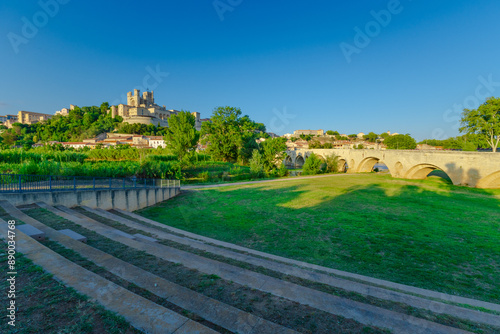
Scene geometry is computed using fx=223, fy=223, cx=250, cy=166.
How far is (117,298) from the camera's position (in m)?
3.08

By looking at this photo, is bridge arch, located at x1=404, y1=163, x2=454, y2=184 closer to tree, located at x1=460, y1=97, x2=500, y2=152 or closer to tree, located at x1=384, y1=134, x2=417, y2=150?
tree, located at x1=460, y1=97, x2=500, y2=152

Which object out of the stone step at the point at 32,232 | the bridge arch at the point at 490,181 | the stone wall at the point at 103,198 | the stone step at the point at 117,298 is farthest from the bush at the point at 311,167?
the stone step at the point at 117,298

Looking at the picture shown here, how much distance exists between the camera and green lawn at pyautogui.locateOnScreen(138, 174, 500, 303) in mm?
6359

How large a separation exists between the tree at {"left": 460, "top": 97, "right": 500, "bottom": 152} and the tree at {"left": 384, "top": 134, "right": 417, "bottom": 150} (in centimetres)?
3723

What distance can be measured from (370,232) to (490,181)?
25.9 metres

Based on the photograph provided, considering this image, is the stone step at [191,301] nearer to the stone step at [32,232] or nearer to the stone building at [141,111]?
the stone step at [32,232]

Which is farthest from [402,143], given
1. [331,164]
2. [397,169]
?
[397,169]

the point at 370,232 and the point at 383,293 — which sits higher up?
the point at 383,293

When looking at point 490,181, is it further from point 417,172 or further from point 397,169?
point 397,169

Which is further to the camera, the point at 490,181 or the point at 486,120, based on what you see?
the point at 486,120

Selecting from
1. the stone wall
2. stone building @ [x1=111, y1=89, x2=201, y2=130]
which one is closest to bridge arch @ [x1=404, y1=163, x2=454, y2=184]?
the stone wall

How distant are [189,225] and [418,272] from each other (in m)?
9.34

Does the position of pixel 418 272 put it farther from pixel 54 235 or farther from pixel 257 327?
pixel 54 235

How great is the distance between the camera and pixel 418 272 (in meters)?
6.29
